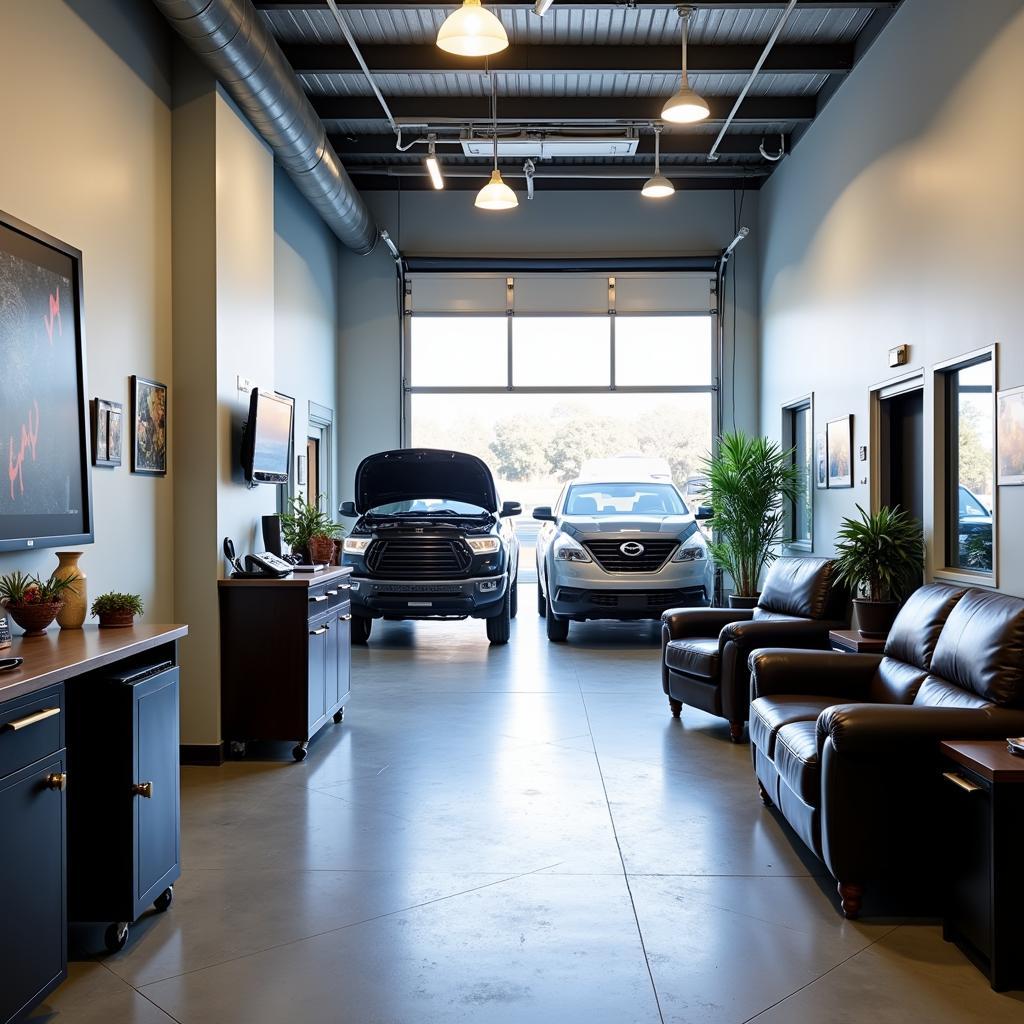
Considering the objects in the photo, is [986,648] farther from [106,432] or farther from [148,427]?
[148,427]

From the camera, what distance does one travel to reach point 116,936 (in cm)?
295

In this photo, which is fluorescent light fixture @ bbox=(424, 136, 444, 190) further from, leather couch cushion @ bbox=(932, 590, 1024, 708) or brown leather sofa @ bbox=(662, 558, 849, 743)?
leather couch cushion @ bbox=(932, 590, 1024, 708)

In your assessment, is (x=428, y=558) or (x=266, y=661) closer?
(x=266, y=661)

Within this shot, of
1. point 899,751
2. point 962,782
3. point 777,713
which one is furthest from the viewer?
point 777,713

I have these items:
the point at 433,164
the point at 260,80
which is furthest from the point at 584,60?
the point at 260,80

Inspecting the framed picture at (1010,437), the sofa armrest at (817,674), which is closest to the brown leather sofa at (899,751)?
the sofa armrest at (817,674)

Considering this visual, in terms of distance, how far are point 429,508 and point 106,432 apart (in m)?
5.22

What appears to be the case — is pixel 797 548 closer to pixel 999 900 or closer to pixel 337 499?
pixel 337 499

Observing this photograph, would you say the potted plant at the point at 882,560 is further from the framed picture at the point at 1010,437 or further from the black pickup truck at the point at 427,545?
the black pickup truck at the point at 427,545

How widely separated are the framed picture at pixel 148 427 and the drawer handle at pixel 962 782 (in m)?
3.66

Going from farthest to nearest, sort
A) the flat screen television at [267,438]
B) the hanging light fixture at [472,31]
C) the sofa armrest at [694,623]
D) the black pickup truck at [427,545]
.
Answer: the black pickup truck at [427,545]
the sofa armrest at [694,623]
the flat screen television at [267,438]
the hanging light fixture at [472,31]

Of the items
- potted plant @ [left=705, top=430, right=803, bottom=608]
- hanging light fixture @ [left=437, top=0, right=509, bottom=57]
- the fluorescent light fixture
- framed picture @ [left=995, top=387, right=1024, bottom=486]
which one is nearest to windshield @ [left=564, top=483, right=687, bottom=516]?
potted plant @ [left=705, top=430, right=803, bottom=608]

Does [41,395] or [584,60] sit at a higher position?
[584,60]

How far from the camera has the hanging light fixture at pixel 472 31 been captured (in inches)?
182
